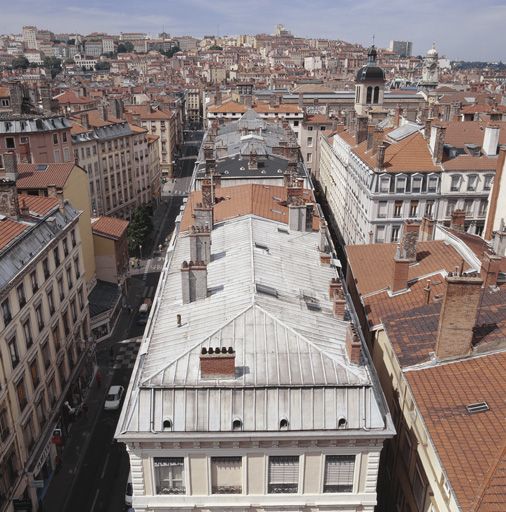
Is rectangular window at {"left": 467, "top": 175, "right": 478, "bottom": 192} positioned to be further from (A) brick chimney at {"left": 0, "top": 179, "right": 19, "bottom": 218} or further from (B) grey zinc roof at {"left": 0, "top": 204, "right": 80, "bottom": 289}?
(A) brick chimney at {"left": 0, "top": 179, "right": 19, "bottom": 218}

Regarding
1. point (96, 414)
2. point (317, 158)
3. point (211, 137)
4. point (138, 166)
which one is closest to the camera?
point (96, 414)

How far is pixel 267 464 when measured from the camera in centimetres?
2567

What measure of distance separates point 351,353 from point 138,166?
3367 inches

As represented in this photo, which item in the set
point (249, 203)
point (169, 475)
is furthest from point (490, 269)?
point (169, 475)

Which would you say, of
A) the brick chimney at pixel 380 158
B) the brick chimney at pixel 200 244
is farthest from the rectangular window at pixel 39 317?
the brick chimney at pixel 380 158

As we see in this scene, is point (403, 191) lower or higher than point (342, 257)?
higher

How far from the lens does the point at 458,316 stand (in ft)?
88.2

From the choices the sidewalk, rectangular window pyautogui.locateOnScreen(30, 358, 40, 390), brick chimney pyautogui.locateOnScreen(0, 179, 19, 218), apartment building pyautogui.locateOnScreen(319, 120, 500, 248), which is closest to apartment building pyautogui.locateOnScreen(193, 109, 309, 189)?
apartment building pyautogui.locateOnScreen(319, 120, 500, 248)

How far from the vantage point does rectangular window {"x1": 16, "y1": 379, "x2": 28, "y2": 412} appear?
36.2 meters

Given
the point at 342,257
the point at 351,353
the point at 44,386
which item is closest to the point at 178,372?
the point at 351,353

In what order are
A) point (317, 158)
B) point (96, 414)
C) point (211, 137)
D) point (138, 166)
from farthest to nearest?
1. point (317, 158)
2. point (138, 166)
3. point (211, 137)
4. point (96, 414)

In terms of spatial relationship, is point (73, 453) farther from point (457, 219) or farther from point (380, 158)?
point (380, 158)

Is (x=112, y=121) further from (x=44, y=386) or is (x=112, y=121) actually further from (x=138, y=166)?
(x=44, y=386)

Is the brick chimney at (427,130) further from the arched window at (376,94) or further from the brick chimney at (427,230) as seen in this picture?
the arched window at (376,94)
